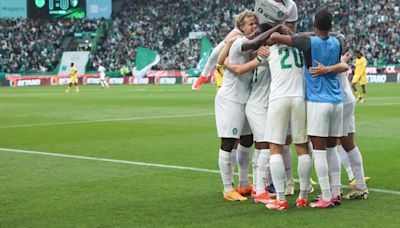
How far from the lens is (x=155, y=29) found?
72312mm

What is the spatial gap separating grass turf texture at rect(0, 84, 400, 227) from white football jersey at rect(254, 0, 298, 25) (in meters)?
2.15

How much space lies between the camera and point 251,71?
8.99m

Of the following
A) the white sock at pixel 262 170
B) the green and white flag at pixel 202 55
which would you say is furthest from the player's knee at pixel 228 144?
the green and white flag at pixel 202 55

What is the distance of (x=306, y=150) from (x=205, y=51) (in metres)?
52.7

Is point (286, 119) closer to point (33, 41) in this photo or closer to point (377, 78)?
point (377, 78)

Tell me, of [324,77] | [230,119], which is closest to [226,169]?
[230,119]

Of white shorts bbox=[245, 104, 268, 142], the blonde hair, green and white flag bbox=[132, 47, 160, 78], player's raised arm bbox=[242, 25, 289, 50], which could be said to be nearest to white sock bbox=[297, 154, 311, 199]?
white shorts bbox=[245, 104, 268, 142]

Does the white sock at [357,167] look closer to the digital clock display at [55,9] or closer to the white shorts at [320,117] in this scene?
the white shorts at [320,117]

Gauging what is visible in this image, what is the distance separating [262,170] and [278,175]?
41 cm

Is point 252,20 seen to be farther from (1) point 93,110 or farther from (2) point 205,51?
(2) point 205,51

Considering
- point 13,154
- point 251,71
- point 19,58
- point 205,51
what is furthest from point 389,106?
point 19,58

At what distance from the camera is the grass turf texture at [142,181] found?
25.2 ft

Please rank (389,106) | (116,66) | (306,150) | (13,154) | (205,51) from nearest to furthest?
(306,150) < (13,154) < (389,106) < (205,51) < (116,66)

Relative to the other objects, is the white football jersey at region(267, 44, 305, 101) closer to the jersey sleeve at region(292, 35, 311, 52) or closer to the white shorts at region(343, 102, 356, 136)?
the jersey sleeve at region(292, 35, 311, 52)
